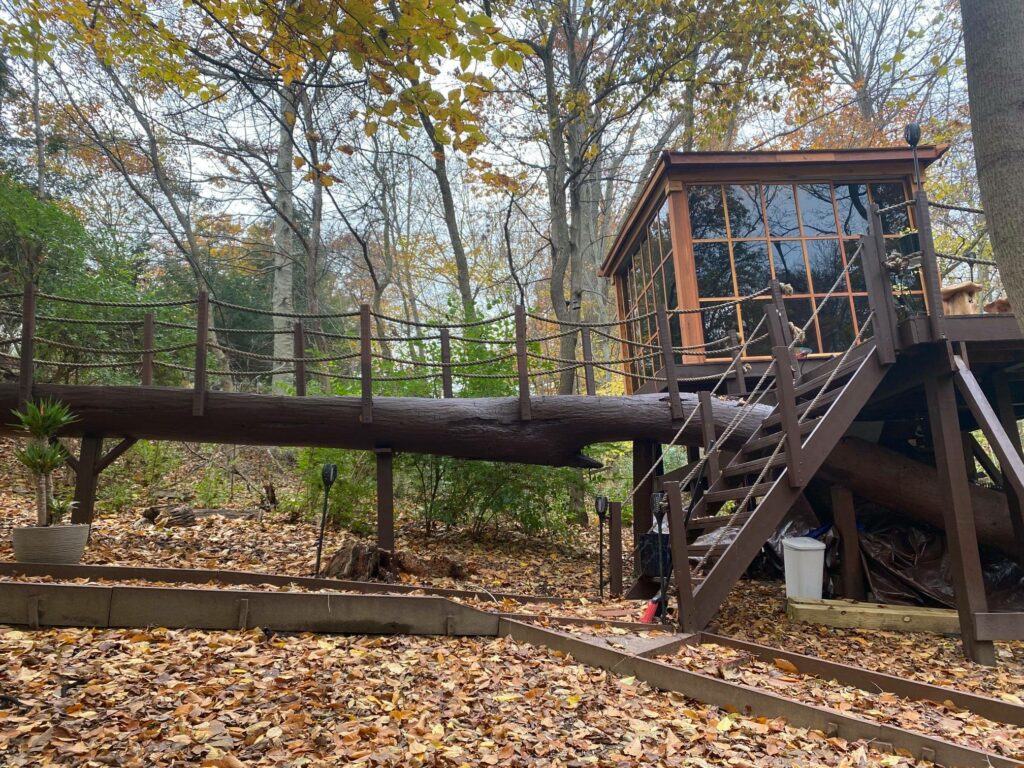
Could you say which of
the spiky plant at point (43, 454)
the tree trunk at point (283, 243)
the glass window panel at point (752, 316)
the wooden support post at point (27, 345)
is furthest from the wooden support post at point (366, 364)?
the tree trunk at point (283, 243)

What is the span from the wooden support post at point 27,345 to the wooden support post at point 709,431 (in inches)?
267

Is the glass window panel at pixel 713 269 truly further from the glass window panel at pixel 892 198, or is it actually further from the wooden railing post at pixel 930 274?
the wooden railing post at pixel 930 274

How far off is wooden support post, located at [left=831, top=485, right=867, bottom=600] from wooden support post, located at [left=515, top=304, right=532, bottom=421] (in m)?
3.63

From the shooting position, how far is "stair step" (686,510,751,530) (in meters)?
5.88

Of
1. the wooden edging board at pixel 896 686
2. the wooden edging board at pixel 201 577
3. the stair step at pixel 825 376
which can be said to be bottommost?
the wooden edging board at pixel 896 686

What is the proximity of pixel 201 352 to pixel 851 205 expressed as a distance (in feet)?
32.6

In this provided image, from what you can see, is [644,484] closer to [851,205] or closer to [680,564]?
[680,564]

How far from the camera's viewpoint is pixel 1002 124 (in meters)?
4.15

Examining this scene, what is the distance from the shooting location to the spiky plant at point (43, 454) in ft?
19.0

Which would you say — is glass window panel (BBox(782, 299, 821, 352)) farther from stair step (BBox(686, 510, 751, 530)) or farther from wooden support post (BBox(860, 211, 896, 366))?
stair step (BBox(686, 510, 751, 530))

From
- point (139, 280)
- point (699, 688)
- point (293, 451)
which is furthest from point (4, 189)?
point (699, 688)

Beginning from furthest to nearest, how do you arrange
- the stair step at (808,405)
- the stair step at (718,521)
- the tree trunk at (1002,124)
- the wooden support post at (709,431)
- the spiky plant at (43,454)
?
the wooden support post at (709,431)
the stair step at (808,405)
the stair step at (718,521)
the spiky plant at (43,454)
the tree trunk at (1002,124)

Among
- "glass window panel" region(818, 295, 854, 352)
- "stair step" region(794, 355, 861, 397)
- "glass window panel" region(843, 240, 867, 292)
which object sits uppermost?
"glass window panel" region(843, 240, 867, 292)

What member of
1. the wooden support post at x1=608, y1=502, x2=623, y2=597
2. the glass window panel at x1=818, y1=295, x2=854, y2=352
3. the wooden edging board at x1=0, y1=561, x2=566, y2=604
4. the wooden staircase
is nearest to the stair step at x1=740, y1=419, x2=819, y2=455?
the wooden staircase
